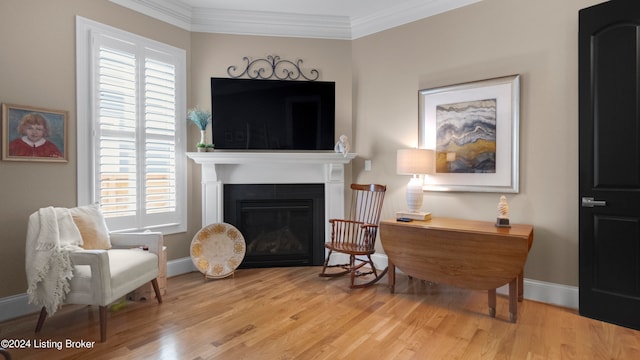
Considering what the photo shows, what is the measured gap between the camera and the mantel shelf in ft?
11.3

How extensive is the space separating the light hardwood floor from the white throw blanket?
267 mm

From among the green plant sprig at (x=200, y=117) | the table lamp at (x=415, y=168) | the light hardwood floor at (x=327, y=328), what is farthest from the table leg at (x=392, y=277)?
the green plant sprig at (x=200, y=117)

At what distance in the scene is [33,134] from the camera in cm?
257

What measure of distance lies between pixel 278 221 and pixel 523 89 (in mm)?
2701

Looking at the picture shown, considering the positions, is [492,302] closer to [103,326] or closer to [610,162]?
[610,162]

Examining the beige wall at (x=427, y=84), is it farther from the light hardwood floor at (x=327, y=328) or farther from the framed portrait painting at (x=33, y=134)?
the light hardwood floor at (x=327, y=328)

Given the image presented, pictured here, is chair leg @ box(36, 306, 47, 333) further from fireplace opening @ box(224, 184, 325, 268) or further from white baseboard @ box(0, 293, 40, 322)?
fireplace opening @ box(224, 184, 325, 268)

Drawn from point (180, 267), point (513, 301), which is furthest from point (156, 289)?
point (513, 301)

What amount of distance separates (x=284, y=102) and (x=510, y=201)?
2.43m

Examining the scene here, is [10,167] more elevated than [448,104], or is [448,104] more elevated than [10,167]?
[448,104]

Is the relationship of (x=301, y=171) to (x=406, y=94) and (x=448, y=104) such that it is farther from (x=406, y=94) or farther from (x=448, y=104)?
(x=448, y=104)

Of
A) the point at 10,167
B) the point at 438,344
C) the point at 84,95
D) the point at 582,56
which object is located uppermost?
the point at 582,56

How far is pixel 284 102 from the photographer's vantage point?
366 cm

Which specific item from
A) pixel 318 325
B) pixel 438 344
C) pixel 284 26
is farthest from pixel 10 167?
pixel 438 344
